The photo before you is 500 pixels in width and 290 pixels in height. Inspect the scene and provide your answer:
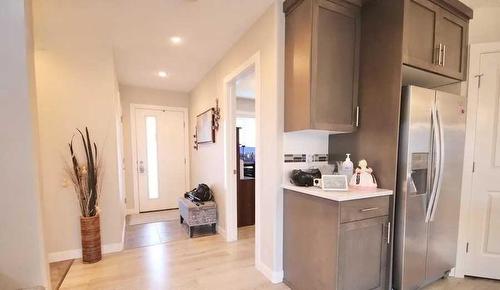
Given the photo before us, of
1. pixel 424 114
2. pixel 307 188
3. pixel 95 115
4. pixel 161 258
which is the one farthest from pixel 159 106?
pixel 424 114

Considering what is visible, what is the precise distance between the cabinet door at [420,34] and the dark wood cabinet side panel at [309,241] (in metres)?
1.26

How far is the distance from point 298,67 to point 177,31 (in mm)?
1412

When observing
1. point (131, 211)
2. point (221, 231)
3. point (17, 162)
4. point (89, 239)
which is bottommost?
point (131, 211)

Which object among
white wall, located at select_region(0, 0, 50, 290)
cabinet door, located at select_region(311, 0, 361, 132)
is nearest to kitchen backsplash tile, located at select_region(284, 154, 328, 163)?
cabinet door, located at select_region(311, 0, 361, 132)

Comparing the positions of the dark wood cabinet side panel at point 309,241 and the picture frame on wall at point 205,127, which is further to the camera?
the picture frame on wall at point 205,127

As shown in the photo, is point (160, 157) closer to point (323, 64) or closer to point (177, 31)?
point (177, 31)

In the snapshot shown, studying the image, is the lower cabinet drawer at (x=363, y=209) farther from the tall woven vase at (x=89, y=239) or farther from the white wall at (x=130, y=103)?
the white wall at (x=130, y=103)

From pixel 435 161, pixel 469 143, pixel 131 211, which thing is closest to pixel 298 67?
pixel 435 161

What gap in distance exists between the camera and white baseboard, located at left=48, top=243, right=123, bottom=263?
2420 millimetres

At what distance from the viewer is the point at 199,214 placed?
3.12 meters

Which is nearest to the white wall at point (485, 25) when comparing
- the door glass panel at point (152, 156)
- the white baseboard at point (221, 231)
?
the white baseboard at point (221, 231)

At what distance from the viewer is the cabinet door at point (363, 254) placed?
1.51 metres

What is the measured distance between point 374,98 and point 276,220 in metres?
1.32

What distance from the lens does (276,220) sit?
2.00 meters
